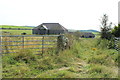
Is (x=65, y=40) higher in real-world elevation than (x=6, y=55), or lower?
higher

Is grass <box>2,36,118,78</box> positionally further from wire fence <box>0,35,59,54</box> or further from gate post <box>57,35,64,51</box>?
gate post <box>57,35,64,51</box>

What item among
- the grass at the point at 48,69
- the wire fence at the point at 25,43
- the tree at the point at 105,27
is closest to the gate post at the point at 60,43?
the wire fence at the point at 25,43

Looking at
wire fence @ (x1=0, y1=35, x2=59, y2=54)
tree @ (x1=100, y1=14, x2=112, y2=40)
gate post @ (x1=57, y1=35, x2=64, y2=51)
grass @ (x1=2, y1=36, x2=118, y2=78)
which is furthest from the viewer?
tree @ (x1=100, y1=14, x2=112, y2=40)

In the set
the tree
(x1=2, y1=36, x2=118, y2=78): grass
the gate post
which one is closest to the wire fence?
the gate post

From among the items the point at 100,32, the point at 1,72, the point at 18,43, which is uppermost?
the point at 100,32

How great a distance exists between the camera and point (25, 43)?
297 inches

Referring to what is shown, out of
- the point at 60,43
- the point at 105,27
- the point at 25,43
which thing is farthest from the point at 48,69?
the point at 105,27

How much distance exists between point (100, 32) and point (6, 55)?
1559 cm

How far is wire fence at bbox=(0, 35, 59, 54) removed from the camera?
22.0 ft

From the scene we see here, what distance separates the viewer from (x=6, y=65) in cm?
540

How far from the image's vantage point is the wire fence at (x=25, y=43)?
6699 mm

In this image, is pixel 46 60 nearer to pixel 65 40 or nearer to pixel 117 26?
pixel 65 40

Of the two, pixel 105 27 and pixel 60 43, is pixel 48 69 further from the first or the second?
pixel 105 27

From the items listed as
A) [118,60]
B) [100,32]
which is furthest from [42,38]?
[100,32]
